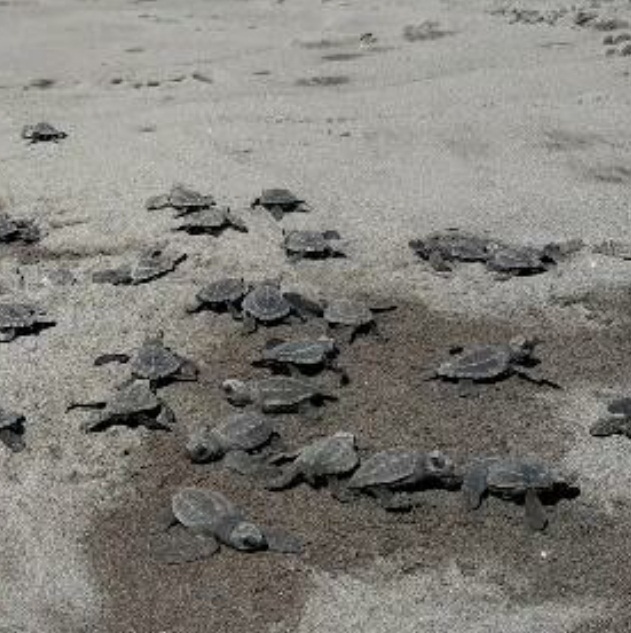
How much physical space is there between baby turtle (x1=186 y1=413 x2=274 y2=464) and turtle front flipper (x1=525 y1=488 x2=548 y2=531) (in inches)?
46.5

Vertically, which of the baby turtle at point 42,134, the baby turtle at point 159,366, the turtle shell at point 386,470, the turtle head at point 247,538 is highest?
the baby turtle at point 42,134

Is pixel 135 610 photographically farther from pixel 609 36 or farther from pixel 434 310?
pixel 609 36

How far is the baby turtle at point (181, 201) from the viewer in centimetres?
753

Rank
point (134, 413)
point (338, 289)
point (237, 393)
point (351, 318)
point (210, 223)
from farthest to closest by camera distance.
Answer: point (210, 223) → point (338, 289) → point (351, 318) → point (237, 393) → point (134, 413)

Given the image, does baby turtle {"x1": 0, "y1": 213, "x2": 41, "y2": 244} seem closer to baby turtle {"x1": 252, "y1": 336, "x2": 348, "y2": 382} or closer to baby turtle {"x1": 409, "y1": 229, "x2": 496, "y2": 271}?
baby turtle {"x1": 252, "y1": 336, "x2": 348, "y2": 382}

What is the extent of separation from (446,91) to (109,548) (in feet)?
21.1

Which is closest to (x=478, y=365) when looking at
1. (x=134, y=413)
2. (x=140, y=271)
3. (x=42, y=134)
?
(x=134, y=413)

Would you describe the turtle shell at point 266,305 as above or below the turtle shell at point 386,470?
above

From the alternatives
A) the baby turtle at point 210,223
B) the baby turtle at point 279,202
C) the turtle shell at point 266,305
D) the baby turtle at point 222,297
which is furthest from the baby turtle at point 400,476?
the baby turtle at point 279,202

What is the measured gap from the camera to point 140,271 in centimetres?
666

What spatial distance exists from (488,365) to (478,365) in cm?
5

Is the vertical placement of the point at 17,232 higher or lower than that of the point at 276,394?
higher

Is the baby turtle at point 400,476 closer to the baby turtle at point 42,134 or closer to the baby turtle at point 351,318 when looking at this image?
the baby turtle at point 351,318

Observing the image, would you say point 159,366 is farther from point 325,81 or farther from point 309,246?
point 325,81
